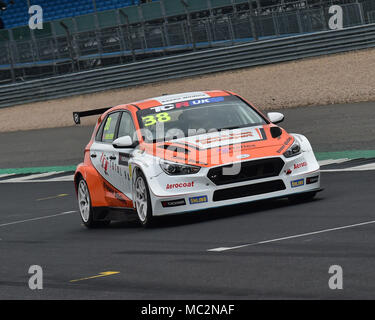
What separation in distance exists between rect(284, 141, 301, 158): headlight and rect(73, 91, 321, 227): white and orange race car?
11 mm

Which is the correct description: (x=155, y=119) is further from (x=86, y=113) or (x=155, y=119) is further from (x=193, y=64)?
(x=193, y=64)

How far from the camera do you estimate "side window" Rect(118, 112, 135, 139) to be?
38.1ft

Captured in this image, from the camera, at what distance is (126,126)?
11805 millimetres

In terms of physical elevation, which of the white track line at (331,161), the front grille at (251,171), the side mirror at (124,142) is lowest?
the white track line at (331,161)

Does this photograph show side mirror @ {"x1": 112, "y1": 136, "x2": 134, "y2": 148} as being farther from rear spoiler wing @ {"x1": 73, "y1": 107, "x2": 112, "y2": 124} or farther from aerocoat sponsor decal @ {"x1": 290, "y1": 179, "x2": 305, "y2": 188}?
aerocoat sponsor decal @ {"x1": 290, "y1": 179, "x2": 305, "y2": 188}

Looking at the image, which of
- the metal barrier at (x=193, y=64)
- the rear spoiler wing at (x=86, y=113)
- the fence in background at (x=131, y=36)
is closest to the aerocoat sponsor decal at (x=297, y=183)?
the rear spoiler wing at (x=86, y=113)

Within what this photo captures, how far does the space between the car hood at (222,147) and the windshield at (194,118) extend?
23 centimetres

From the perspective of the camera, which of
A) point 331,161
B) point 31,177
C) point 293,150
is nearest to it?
point 293,150

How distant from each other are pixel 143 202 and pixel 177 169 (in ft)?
1.89

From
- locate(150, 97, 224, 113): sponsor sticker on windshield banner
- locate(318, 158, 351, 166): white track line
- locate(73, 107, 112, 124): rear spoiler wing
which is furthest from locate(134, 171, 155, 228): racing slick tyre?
locate(318, 158, 351, 166): white track line

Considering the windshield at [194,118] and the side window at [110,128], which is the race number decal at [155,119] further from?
the side window at [110,128]

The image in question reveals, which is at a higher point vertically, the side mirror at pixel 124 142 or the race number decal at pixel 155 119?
the race number decal at pixel 155 119

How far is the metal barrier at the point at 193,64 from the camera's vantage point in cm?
2966

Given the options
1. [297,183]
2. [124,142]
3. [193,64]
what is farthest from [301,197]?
[193,64]
